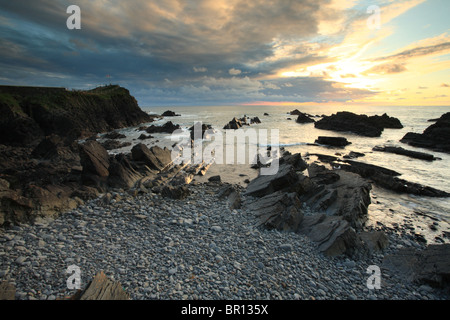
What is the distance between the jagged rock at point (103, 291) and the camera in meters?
6.57

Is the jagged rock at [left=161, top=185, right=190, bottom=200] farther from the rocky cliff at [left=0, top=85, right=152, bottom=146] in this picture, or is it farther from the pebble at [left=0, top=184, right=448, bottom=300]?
the rocky cliff at [left=0, top=85, right=152, bottom=146]

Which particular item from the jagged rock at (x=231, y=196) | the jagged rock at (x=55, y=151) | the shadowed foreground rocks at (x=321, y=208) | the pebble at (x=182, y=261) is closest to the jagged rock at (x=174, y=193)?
the jagged rock at (x=231, y=196)

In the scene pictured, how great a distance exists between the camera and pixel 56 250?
9117 mm

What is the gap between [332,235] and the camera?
10.8m

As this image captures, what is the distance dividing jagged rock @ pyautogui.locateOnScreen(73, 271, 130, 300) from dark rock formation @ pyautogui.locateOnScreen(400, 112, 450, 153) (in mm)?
58385

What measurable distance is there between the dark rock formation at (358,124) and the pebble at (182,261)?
6473 cm

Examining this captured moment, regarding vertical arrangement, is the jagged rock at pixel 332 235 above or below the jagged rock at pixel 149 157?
below

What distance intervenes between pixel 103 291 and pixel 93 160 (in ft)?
44.9

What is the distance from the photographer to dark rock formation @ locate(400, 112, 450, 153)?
142 ft

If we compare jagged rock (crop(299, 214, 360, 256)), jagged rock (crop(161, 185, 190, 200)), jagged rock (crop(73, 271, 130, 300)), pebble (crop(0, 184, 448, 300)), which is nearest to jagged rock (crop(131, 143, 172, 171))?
jagged rock (crop(161, 185, 190, 200))

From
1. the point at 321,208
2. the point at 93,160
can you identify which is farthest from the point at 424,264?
the point at 93,160

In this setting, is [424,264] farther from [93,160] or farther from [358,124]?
[358,124]

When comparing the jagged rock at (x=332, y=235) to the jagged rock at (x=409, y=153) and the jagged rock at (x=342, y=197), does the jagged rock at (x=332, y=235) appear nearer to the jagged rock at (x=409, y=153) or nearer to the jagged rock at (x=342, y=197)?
the jagged rock at (x=342, y=197)
